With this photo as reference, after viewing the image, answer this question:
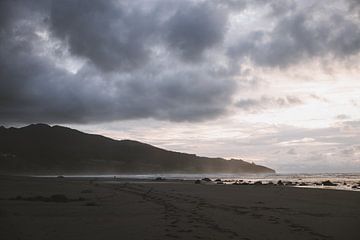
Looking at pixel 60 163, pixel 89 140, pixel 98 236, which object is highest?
pixel 89 140

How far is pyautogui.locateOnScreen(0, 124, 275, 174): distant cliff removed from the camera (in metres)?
146

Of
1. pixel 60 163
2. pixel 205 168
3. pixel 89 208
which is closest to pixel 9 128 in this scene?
pixel 60 163

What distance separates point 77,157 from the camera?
542ft

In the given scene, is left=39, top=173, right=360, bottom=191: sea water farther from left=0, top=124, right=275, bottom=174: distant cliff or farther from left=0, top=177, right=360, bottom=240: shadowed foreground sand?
left=0, top=124, right=275, bottom=174: distant cliff

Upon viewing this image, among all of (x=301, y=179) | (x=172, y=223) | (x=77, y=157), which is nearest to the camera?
(x=172, y=223)

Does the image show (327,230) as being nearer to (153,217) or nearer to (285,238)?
(285,238)

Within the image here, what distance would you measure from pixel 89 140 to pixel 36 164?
5384cm

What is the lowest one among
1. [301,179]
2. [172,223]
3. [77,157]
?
[172,223]

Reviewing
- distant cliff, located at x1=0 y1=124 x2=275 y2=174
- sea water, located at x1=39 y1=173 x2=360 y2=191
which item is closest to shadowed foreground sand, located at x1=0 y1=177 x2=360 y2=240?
sea water, located at x1=39 y1=173 x2=360 y2=191

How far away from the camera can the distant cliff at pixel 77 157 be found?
5748 inches

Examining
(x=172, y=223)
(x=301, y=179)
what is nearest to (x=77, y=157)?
(x=301, y=179)

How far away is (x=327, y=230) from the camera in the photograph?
12945 millimetres

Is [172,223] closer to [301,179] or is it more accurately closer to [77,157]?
[301,179]

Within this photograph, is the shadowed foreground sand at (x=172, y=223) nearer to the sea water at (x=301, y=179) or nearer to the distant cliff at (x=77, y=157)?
the sea water at (x=301, y=179)
